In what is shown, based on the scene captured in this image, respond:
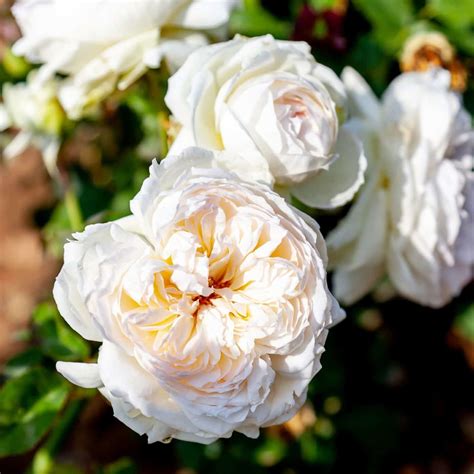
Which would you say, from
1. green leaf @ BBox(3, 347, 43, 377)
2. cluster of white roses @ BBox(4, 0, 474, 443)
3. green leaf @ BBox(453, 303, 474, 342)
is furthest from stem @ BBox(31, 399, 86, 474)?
green leaf @ BBox(453, 303, 474, 342)

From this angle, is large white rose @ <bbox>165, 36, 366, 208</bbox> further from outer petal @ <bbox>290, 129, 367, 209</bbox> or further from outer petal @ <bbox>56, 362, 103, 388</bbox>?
outer petal @ <bbox>56, 362, 103, 388</bbox>

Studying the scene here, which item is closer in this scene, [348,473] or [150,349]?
[150,349]

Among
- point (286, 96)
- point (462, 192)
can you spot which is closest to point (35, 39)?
point (286, 96)

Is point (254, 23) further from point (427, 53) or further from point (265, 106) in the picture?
point (265, 106)

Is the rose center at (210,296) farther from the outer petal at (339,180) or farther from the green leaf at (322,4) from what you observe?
the green leaf at (322,4)

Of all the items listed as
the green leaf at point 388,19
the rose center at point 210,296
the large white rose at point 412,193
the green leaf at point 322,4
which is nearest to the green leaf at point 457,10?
the green leaf at point 388,19

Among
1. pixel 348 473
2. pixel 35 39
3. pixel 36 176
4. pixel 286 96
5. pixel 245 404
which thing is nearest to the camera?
pixel 245 404

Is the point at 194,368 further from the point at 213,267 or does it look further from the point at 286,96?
the point at 286,96
